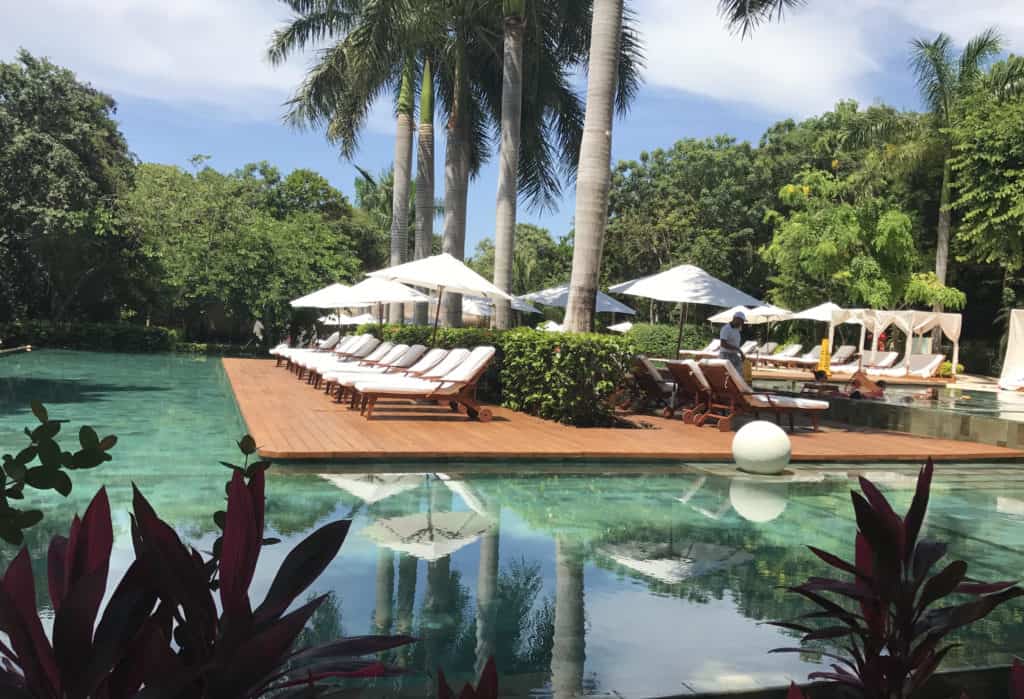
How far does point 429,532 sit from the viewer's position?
5582mm

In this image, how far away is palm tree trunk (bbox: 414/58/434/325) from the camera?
61.7 feet

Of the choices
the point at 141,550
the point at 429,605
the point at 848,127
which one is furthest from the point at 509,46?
the point at 848,127

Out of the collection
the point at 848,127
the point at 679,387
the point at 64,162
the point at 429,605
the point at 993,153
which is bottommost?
the point at 429,605

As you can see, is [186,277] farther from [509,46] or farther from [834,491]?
[834,491]

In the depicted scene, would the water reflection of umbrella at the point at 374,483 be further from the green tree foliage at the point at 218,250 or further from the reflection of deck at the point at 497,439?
the green tree foliage at the point at 218,250

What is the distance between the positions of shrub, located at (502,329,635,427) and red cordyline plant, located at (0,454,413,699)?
9.49 metres

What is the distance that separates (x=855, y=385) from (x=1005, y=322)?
17.2 metres

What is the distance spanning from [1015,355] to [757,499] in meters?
20.0

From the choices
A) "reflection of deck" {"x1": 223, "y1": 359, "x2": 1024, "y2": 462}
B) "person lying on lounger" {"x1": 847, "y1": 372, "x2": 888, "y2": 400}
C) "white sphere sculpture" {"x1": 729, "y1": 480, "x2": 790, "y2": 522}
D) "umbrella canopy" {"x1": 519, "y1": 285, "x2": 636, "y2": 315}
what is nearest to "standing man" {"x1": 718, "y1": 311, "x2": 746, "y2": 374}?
"reflection of deck" {"x1": 223, "y1": 359, "x2": 1024, "y2": 462}

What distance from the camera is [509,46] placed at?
15586mm

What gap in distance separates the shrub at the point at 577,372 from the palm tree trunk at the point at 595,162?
1.73ft

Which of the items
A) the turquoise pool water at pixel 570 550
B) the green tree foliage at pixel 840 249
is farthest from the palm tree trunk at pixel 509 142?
the green tree foliage at pixel 840 249

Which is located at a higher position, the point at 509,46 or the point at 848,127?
the point at 848,127

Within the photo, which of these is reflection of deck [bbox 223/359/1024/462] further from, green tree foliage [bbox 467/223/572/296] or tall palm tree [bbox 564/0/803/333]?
green tree foliage [bbox 467/223/572/296]
